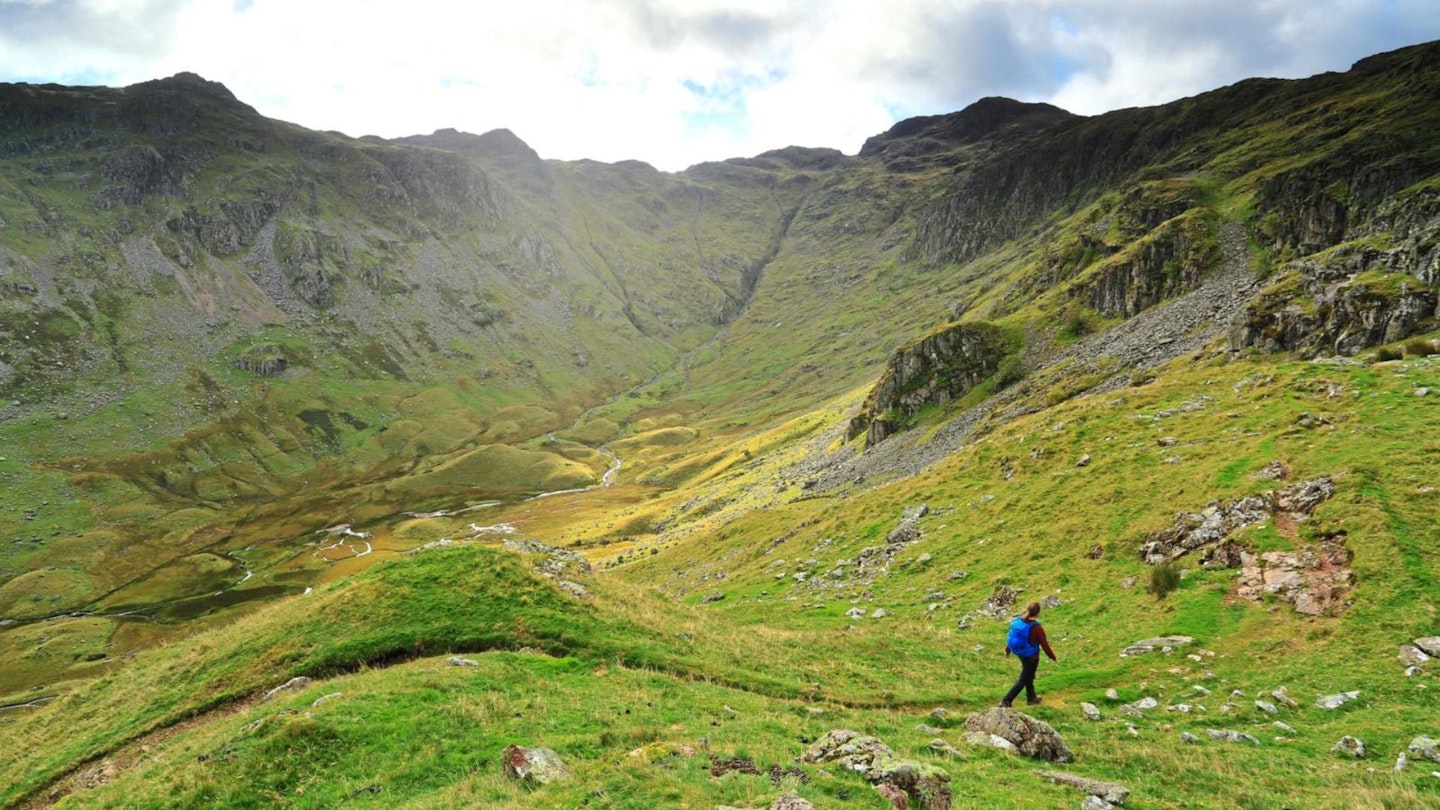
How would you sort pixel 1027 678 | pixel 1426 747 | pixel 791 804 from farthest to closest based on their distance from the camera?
pixel 1027 678 → pixel 1426 747 → pixel 791 804

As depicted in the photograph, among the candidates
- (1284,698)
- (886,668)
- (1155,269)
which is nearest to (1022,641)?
(1284,698)

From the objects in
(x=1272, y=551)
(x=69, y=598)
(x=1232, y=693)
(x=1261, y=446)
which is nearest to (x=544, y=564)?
(x=1232, y=693)

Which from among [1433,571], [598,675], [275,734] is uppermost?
[1433,571]

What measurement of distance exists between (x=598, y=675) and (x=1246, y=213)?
381ft

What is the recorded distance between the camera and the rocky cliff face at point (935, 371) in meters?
96.8

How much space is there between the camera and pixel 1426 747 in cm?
1495

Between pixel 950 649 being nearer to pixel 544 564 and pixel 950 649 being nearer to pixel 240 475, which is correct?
pixel 544 564

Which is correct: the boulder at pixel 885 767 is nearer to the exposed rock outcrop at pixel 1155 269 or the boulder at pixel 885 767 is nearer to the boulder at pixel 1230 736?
the boulder at pixel 1230 736

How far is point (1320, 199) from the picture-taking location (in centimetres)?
8181

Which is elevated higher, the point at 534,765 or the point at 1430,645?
the point at 1430,645

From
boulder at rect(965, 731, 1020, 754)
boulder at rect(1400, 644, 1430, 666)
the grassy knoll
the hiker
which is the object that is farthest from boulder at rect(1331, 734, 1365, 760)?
boulder at rect(965, 731, 1020, 754)

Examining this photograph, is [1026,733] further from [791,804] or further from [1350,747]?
[791,804]

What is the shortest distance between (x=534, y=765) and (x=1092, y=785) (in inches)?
527

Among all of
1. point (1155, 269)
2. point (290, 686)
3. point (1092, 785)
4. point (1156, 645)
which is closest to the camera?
point (1092, 785)
